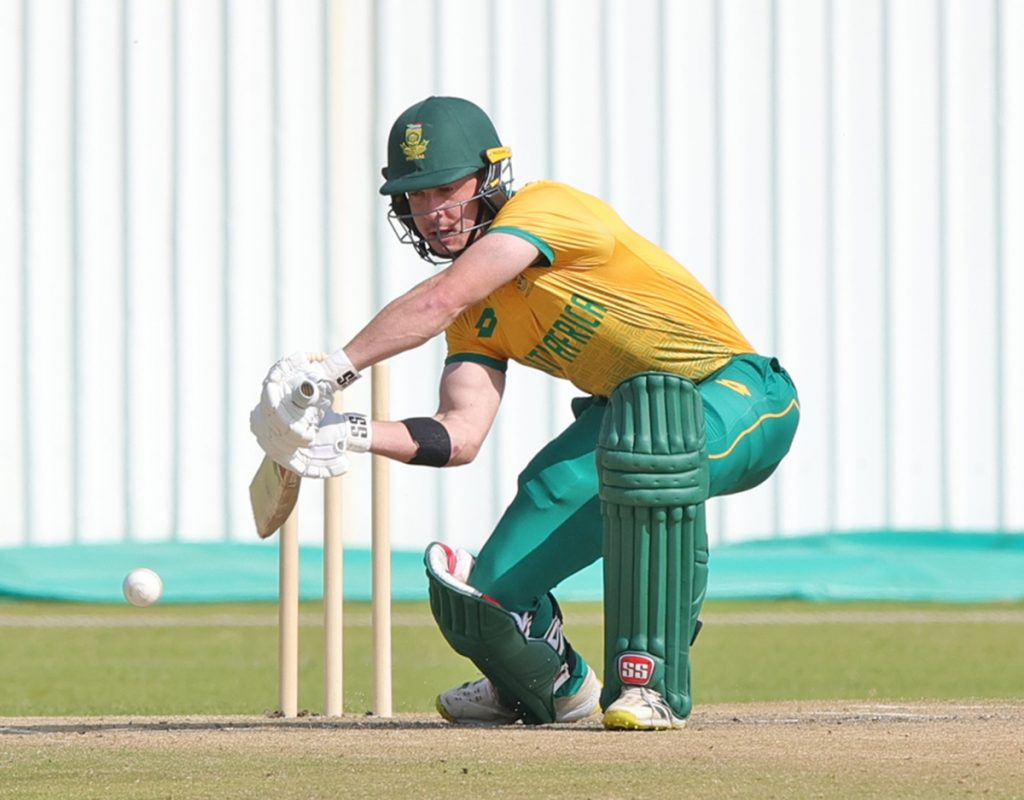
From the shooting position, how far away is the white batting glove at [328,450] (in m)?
3.45

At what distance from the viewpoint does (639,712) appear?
3.54m

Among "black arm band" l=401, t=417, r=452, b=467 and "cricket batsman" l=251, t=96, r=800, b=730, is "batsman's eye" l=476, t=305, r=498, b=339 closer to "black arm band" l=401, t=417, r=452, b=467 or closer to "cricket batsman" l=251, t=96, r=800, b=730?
"cricket batsman" l=251, t=96, r=800, b=730

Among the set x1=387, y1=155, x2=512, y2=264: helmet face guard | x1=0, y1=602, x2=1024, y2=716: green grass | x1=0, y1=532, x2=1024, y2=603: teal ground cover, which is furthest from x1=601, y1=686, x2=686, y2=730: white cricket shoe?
x1=0, y1=532, x2=1024, y2=603: teal ground cover

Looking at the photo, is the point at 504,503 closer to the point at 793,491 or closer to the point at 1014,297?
the point at 793,491

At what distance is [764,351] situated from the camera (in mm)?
9750

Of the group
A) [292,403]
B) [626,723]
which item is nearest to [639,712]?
[626,723]


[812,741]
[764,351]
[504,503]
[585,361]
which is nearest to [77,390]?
[504,503]

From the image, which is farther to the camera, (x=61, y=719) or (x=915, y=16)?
(x=915, y=16)

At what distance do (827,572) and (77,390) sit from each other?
3.64 meters

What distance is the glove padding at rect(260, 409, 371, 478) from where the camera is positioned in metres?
3.45

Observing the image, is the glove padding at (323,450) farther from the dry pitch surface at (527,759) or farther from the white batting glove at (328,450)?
the dry pitch surface at (527,759)

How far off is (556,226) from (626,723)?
91 centimetres

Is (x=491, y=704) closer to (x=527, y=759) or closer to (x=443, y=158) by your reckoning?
(x=527, y=759)

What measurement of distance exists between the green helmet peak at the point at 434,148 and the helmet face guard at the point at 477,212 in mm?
38
